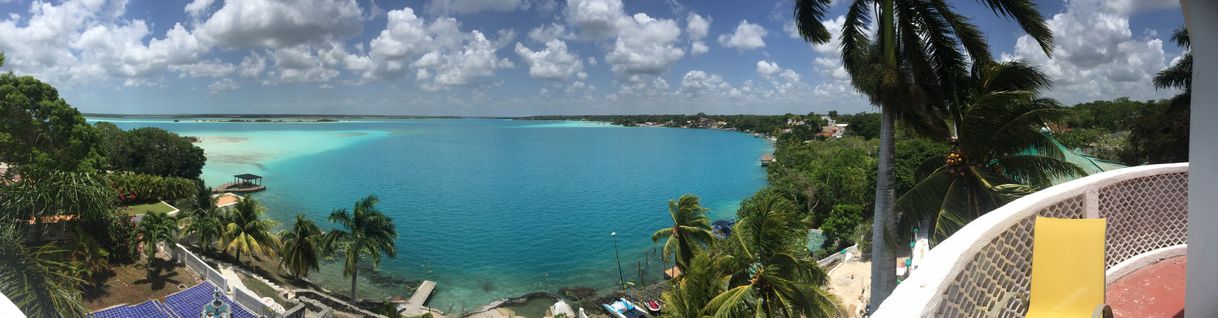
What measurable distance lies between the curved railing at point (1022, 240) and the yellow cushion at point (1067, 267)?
11 cm

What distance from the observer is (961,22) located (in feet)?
21.7

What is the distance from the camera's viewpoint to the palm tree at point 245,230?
2011 centimetres

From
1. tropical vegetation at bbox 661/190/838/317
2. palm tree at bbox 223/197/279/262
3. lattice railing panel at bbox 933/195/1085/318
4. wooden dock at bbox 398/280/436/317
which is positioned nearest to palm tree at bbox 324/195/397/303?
wooden dock at bbox 398/280/436/317

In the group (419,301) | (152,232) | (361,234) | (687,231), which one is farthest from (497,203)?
(687,231)

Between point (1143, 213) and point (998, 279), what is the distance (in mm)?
2606

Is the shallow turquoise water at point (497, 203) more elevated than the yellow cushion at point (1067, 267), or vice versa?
the yellow cushion at point (1067, 267)

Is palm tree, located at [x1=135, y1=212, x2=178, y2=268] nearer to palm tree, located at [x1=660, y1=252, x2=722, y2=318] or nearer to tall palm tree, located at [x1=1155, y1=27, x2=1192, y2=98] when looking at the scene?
palm tree, located at [x1=660, y1=252, x2=722, y2=318]

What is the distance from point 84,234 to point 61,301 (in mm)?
9451

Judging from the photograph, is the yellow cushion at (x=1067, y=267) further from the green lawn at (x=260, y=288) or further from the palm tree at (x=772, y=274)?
the green lawn at (x=260, y=288)

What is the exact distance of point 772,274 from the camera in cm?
771

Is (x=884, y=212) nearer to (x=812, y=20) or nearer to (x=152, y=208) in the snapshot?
(x=812, y=20)

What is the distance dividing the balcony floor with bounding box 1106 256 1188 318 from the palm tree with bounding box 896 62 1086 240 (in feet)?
5.64

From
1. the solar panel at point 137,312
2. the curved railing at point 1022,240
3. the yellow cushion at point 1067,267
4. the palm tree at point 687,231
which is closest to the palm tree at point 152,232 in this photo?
the solar panel at point 137,312

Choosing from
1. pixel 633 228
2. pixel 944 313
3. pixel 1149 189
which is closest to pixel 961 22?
pixel 1149 189
